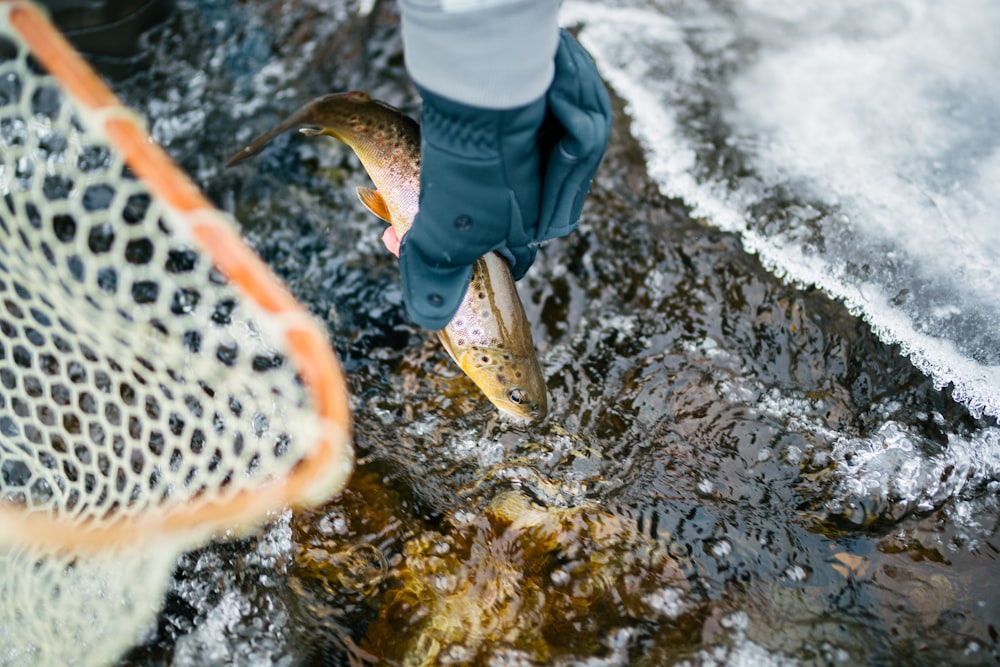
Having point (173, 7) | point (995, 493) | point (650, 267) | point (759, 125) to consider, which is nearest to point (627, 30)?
point (759, 125)

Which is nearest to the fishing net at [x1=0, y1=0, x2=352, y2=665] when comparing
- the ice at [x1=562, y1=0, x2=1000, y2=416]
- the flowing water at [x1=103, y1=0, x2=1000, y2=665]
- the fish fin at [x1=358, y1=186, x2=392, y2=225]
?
the flowing water at [x1=103, y1=0, x2=1000, y2=665]

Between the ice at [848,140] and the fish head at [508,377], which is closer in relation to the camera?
the fish head at [508,377]

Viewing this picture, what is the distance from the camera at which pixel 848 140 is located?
416cm

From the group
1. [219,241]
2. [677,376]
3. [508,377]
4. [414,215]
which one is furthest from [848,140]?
[219,241]

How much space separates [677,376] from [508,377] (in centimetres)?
97

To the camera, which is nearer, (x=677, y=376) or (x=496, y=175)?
(x=496, y=175)

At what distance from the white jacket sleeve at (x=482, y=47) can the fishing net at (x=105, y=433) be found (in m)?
0.69

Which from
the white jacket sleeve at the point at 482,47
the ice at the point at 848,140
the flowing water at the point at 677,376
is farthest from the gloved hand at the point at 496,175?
the ice at the point at 848,140

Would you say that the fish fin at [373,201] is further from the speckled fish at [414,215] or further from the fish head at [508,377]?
the fish head at [508,377]

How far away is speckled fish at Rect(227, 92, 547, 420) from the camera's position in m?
2.63

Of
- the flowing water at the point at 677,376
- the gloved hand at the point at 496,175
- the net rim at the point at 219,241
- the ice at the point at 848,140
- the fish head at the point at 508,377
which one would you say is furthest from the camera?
the ice at the point at 848,140

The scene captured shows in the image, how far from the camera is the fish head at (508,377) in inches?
108

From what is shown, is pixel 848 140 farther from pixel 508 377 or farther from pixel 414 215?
pixel 414 215

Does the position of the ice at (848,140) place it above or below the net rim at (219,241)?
below
